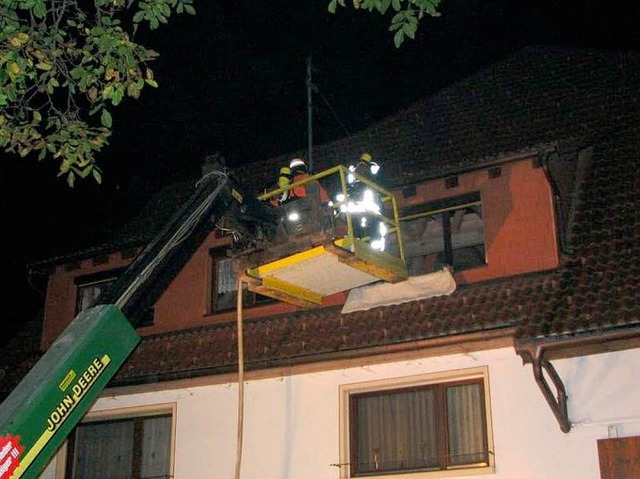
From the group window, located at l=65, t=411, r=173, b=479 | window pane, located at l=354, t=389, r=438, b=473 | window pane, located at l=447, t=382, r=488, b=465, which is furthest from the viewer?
window, located at l=65, t=411, r=173, b=479

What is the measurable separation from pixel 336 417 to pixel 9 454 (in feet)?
18.7

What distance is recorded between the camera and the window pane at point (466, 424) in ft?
34.8

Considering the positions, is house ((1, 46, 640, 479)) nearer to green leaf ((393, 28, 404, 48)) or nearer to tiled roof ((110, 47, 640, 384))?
tiled roof ((110, 47, 640, 384))

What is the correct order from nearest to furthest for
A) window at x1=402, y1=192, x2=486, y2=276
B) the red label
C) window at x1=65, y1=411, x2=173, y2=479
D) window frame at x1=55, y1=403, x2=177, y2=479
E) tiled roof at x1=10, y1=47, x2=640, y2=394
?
the red label, tiled roof at x1=10, y1=47, x2=640, y2=394, window at x1=402, y1=192, x2=486, y2=276, window at x1=65, y1=411, x2=173, y2=479, window frame at x1=55, y1=403, x2=177, y2=479

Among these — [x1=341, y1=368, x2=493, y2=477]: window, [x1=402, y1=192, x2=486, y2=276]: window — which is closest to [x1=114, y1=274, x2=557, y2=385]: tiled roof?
[x1=341, y1=368, x2=493, y2=477]: window

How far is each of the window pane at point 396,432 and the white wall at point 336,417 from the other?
33 centimetres

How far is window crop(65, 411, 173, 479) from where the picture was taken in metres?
12.8

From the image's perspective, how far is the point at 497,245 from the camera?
1155cm

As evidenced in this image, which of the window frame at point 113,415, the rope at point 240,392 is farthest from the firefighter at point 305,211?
the window frame at point 113,415

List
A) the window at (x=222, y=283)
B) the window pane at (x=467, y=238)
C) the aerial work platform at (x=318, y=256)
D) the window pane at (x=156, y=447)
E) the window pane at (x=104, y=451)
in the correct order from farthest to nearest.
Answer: the window at (x=222, y=283)
the window pane at (x=104, y=451)
the window pane at (x=156, y=447)
the window pane at (x=467, y=238)
the aerial work platform at (x=318, y=256)

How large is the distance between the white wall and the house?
0.8 inches

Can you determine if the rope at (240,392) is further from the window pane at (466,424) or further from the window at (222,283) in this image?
the window at (222,283)

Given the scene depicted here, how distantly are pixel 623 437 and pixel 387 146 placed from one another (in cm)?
733

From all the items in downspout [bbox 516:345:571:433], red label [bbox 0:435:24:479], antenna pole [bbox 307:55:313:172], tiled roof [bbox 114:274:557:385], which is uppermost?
antenna pole [bbox 307:55:313:172]
